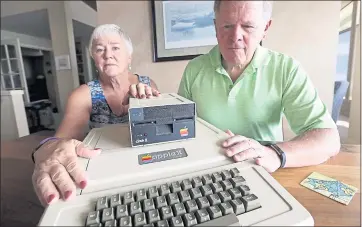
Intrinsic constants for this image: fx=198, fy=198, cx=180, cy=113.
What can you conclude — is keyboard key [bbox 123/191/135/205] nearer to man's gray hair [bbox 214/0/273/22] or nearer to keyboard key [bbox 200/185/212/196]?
keyboard key [bbox 200/185/212/196]

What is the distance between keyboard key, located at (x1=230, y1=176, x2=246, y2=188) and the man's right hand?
25 centimetres

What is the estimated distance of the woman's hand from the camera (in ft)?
1.91

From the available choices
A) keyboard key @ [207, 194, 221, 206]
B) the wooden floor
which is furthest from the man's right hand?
the wooden floor

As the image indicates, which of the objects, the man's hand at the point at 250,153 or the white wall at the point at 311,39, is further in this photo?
the white wall at the point at 311,39

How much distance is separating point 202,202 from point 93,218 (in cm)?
15

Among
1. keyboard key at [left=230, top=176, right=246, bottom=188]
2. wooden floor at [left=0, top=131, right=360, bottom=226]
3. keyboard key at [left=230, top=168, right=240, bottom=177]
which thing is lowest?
wooden floor at [left=0, top=131, right=360, bottom=226]

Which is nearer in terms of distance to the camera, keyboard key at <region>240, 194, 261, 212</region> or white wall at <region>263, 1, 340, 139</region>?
keyboard key at <region>240, 194, 261, 212</region>

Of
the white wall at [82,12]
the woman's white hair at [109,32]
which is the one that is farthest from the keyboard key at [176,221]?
the white wall at [82,12]

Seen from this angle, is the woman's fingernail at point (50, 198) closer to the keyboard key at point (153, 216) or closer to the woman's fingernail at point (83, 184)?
the woman's fingernail at point (83, 184)

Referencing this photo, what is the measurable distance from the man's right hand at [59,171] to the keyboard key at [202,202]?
201 millimetres

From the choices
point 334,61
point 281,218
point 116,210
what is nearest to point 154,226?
point 116,210

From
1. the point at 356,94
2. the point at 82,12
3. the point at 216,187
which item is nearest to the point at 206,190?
the point at 216,187

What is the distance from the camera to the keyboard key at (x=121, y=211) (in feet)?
0.88

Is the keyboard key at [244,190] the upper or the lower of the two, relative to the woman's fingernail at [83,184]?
upper
